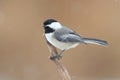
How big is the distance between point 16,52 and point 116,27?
1.97ft

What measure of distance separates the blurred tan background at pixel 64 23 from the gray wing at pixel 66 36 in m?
0.97

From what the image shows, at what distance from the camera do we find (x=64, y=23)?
250 cm

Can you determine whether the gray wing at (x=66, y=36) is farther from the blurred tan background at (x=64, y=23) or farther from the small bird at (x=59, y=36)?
the blurred tan background at (x=64, y=23)

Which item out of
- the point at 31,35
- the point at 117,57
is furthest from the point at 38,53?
the point at 117,57

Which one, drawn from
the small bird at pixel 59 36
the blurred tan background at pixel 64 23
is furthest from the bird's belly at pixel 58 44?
the blurred tan background at pixel 64 23

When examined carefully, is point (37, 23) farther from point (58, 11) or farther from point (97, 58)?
point (97, 58)

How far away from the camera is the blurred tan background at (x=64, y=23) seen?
2.50 meters

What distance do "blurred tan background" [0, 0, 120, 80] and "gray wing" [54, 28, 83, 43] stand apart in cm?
97

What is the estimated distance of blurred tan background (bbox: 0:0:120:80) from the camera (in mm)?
2504

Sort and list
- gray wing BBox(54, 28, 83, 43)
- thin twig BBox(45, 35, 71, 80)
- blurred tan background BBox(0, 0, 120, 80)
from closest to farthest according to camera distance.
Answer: thin twig BBox(45, 35, 71, 80), gray wing BBox(54, 28, 83, 43), blurred tan background BBox(0, 0, 120, 80)

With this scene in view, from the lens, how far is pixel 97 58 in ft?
8.40

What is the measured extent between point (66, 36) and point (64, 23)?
101cm

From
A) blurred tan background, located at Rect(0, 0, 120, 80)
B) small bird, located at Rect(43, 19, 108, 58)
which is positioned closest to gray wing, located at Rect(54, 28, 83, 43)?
small bird, located at Rect(43, 19, 108, 58)

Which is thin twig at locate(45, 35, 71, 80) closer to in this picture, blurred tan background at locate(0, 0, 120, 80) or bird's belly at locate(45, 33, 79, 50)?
bird's belly at locate(45, 33, 79, 50)
